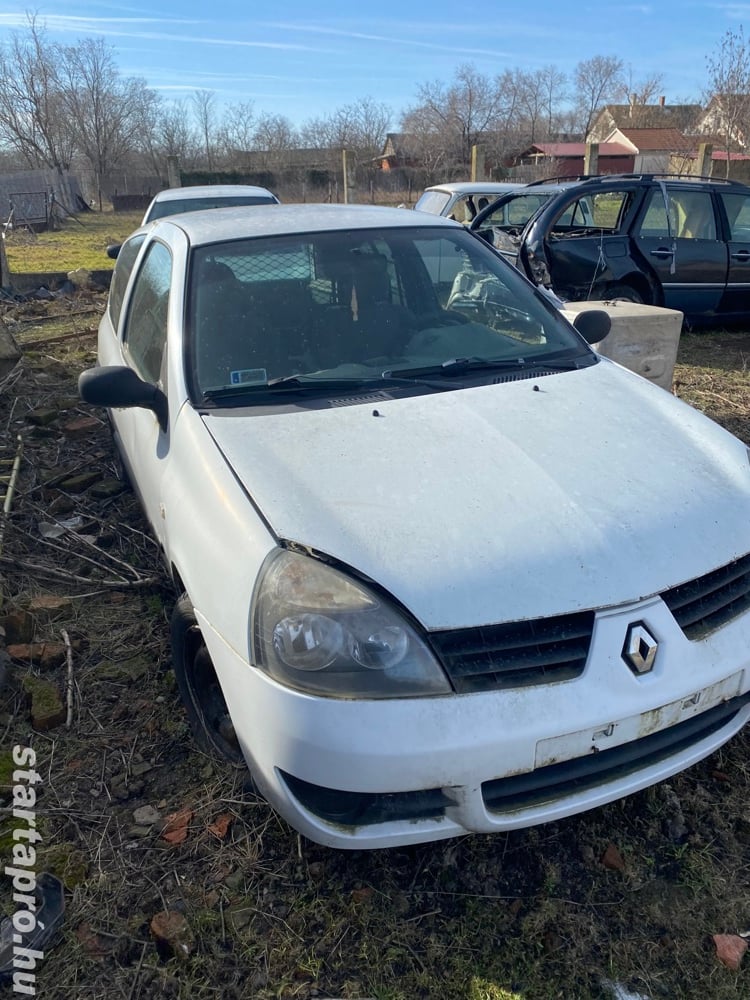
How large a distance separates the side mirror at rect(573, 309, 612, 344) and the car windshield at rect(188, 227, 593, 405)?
199 mm

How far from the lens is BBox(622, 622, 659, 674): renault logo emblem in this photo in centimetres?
180

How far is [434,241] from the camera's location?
10.9ft

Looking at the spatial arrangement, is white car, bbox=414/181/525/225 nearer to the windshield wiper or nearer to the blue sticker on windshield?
the windshield wiper

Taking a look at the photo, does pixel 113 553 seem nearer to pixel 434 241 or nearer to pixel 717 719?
pixel 434 241

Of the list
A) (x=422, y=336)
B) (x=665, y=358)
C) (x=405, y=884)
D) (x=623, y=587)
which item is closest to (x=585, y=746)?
(x=623, y=587)

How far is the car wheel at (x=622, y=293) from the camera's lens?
7.61m

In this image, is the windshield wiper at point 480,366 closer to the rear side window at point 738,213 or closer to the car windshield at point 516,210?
the car windshield at point 516,210

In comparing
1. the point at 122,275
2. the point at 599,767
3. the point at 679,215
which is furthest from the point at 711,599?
the point at 679,215

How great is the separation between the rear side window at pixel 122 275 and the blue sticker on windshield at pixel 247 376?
1620 mm

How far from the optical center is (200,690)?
2479 millimetres

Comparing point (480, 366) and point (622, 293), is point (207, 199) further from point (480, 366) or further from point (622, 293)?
point (480, 366)

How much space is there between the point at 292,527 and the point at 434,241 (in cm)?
192

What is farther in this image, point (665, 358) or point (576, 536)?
point (665, 358)

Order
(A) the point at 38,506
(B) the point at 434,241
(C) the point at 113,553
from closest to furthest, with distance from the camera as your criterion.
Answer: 1. (B) the point at 434,241
2. (C) the point at 113,553
3. (A) the point at 38,506
